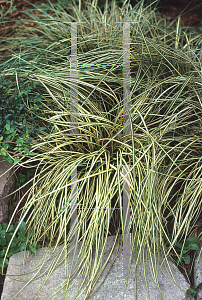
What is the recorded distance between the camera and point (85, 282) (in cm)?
130

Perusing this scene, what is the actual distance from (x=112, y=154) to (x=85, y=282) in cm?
73

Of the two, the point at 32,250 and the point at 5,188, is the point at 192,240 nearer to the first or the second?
the point at 32,250

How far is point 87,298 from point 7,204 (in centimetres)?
74

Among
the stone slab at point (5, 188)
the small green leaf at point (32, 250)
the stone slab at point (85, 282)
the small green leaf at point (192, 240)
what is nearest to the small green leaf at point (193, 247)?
the small green leaf at point (192, 240)

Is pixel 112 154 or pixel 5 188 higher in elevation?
pixel 112 154

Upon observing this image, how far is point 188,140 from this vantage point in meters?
1.60

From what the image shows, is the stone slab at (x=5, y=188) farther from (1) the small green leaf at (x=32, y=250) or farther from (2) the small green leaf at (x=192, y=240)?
(2) the small green leaf at (x=192, y=240)

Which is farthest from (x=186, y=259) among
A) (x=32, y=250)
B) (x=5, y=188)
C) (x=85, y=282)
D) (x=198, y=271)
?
(x=5, y=188)

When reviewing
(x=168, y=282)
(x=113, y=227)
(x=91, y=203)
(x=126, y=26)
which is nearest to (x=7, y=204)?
(x=91, y=203)

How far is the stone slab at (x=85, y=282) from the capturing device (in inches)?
49.6

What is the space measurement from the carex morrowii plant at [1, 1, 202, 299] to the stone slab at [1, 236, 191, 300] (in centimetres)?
7

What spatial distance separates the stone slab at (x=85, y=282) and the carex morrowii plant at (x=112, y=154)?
7 cm

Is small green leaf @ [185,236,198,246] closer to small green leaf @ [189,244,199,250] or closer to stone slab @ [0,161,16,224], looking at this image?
small green leaf @ [189,244,199,250]

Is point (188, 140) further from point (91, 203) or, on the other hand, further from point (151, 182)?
point (91, 203)
